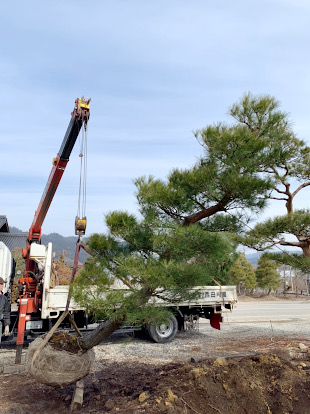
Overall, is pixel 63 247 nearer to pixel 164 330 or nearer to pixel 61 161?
pixel 164 330

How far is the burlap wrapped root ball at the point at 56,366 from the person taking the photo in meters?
3.63

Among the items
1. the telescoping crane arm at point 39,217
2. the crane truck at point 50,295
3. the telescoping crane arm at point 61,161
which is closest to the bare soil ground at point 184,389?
the crane truck at point 50,295

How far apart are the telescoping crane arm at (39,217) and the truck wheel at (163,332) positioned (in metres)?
2.49

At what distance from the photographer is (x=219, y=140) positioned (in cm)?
363

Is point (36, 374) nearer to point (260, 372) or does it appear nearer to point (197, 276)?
point (197, 276)

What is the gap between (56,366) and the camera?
147 inches

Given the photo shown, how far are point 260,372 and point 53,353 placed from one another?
8.03 feet

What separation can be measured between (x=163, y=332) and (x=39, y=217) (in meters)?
3.72

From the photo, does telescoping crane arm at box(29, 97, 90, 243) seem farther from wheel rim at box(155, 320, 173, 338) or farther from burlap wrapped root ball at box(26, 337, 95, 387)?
burlap wrapped root ball at box(26, 337, 95, 387)

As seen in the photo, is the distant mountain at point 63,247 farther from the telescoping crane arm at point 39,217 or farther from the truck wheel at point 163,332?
the truck wheel at point 163,332

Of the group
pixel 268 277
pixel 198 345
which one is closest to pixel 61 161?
pixel 198 345

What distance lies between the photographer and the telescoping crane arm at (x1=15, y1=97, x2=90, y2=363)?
5.94 meters

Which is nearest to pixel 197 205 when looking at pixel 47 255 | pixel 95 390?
pixel 95 390

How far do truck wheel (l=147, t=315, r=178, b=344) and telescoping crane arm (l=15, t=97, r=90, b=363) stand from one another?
249 cm
